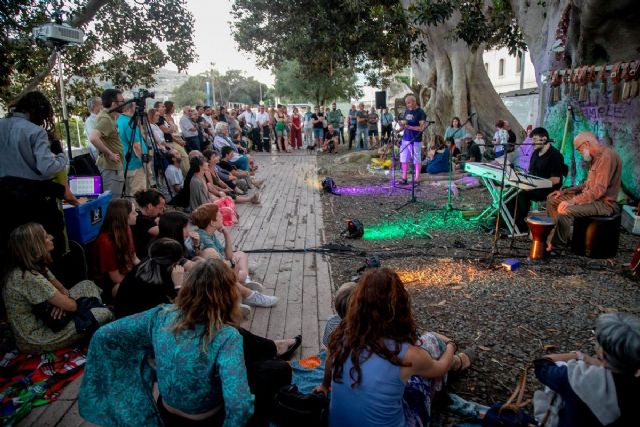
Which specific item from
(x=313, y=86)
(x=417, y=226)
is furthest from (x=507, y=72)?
(x=417, y=226)

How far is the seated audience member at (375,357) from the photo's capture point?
2.02 m

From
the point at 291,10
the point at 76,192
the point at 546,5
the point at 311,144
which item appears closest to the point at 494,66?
the point at 311,144

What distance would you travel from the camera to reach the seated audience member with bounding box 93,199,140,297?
12.7 feet

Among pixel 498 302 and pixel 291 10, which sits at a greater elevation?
pixel 291 10

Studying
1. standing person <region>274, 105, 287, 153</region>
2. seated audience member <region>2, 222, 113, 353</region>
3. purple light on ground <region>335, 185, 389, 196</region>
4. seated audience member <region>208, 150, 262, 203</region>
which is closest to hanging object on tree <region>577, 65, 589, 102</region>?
purple light on ground <region>335, 185, 389, 196</region>

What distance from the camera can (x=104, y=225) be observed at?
3.94 m

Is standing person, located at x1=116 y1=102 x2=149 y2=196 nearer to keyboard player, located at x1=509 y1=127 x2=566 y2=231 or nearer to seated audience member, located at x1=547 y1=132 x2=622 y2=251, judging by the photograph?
keyboard player, located at x1=509 y1=127 x2=566 y2=231

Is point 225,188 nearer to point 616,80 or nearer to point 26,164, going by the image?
point 26,164

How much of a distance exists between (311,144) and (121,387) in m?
17.7

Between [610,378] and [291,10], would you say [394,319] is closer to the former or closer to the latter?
[610,378]

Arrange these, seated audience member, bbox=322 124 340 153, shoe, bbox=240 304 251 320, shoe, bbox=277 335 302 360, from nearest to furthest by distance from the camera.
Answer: shoe, bbox=277 335 302 360
shoe, bbox=240 304 251 320
seated audience member, bbox=322 124 340 153

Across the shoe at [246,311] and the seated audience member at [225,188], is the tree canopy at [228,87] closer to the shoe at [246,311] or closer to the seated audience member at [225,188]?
the seated audience member at [225,188]

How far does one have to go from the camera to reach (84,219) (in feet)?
14.2

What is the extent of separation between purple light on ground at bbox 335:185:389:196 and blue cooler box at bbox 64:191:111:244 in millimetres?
5564
